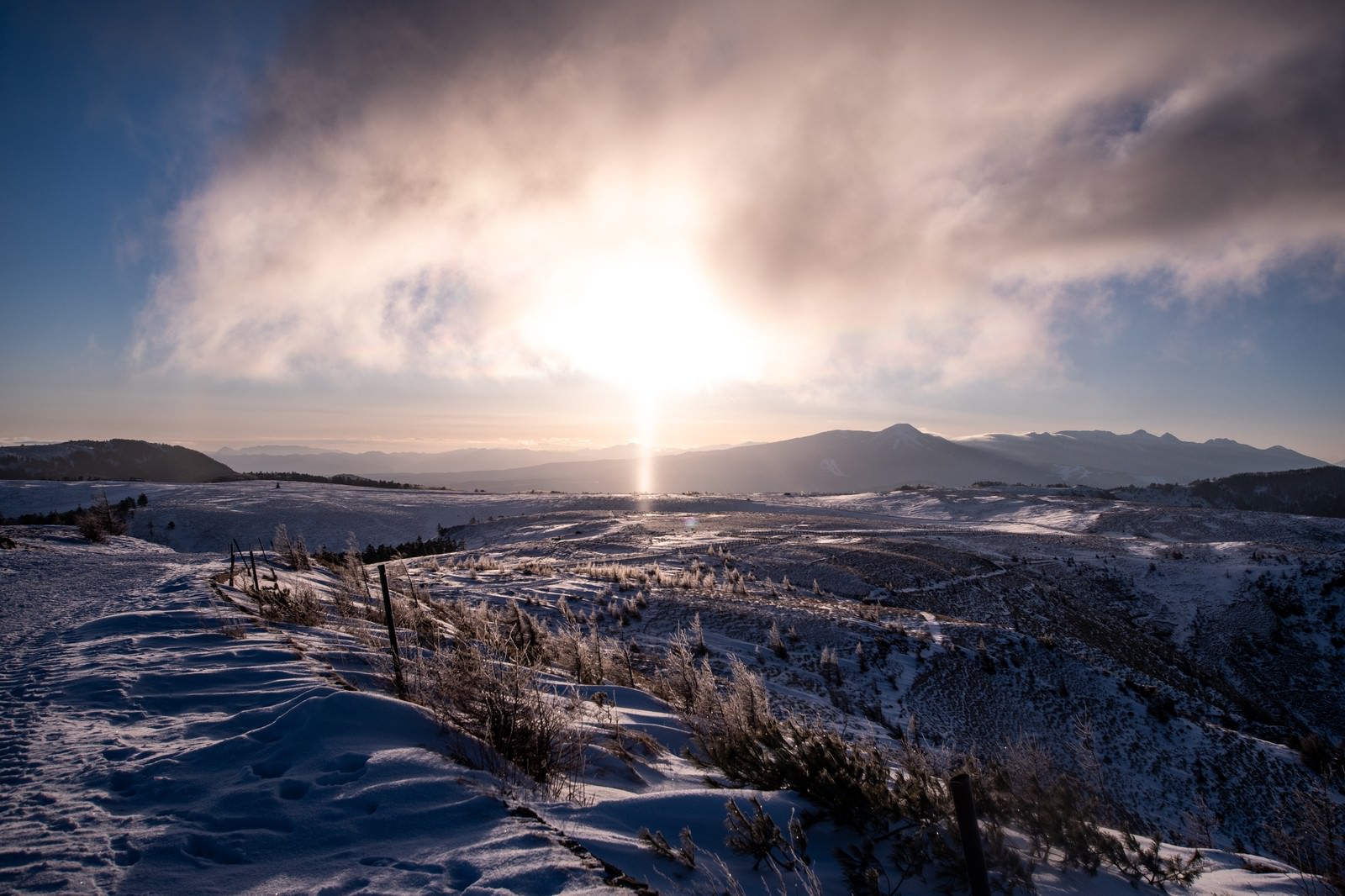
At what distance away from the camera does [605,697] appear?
6770 millimetres

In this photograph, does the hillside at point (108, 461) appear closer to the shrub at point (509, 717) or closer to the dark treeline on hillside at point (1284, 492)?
the shrub at point (509, 717)

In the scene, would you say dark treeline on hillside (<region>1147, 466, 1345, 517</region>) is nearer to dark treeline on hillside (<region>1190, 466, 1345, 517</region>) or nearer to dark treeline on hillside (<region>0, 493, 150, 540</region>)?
dark treeline on hillside (<region>1190, 466, 1345, 517</region>)

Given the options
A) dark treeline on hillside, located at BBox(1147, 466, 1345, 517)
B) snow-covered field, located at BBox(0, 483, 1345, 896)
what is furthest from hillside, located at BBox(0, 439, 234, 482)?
dark treeline on hillside, located at BBox(1147, 466, 1345, 517)

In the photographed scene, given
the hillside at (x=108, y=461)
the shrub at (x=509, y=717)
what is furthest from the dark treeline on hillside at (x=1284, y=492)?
the hillside at (x=108, y=461)

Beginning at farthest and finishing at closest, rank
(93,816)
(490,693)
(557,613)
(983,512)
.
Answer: (983,512), (557,613), (490,693), (93,816)

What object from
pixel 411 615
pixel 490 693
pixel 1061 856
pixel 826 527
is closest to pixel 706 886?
pixel 490 693

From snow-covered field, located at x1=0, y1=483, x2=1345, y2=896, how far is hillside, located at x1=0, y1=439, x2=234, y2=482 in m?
45.7

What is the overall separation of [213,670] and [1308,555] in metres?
31.5

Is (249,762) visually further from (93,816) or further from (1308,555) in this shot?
(1308,555)

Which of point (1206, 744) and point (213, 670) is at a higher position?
point (213, 670)

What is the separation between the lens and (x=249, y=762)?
3.77 m

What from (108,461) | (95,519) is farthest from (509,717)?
(108,461)

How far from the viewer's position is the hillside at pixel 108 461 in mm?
58200

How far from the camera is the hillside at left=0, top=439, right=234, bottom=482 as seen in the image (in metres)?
58.2
